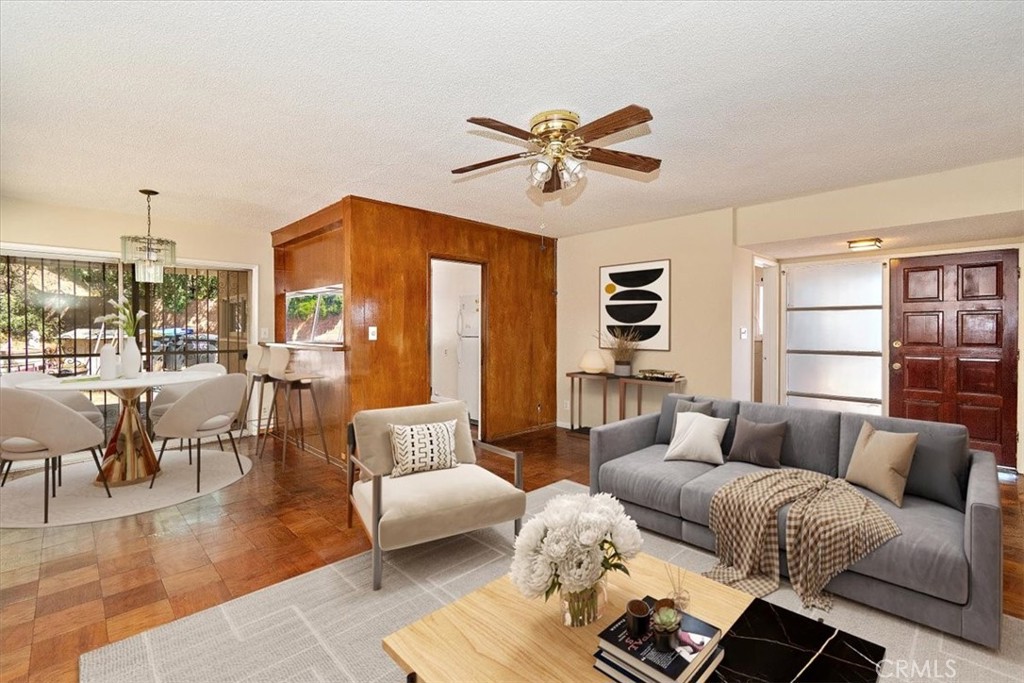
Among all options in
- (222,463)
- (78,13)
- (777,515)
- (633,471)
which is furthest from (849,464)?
(222,463)

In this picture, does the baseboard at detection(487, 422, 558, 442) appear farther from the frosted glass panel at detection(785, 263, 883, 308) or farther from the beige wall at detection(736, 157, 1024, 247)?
the frosted glass panel at detection(785, 263, 883, 308)

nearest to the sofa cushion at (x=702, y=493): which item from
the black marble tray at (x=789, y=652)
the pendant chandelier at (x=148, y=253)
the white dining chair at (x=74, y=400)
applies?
the black marble tray at (x=789, y=652)

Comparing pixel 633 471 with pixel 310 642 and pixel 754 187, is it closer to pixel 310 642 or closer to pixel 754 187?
pixel 310 642

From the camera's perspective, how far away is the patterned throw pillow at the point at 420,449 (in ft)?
9.32

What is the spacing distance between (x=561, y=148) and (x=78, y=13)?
1935 millimetres

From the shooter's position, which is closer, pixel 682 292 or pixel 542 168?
pixel 542 168

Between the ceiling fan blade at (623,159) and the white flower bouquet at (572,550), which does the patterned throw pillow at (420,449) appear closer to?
the white flower bouquet at (572,550)

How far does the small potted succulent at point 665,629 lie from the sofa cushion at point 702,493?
4.63 feet

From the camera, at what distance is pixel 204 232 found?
17.0 feet

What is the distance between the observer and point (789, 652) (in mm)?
1427

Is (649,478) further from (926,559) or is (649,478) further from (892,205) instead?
(892,205)

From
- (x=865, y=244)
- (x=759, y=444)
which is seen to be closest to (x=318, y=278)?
(x=759, y=444)

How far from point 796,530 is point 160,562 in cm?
335

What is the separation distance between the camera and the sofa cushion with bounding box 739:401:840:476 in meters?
2.93
